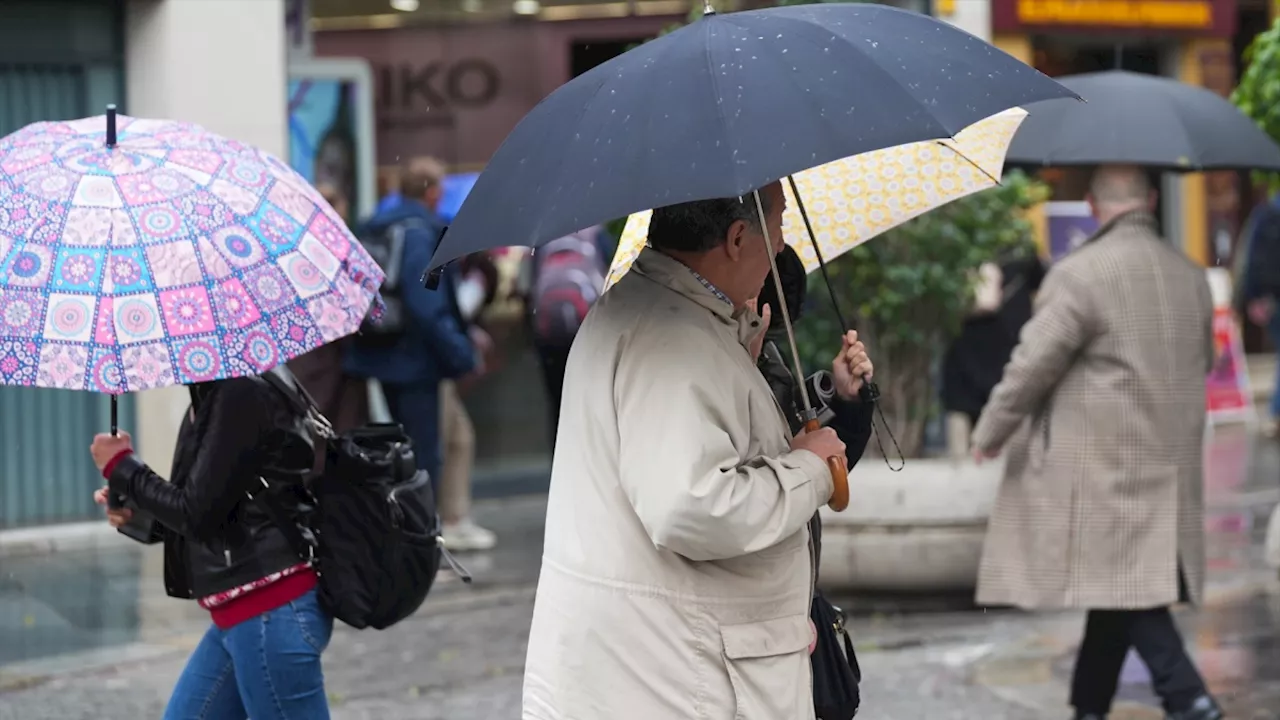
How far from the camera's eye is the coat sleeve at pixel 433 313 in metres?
8.92

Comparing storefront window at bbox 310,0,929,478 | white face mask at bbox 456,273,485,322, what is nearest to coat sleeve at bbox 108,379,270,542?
white face mask at bbox 456,273,485,322

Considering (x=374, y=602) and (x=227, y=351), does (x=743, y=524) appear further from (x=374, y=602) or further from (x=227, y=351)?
(x=374, y=602)

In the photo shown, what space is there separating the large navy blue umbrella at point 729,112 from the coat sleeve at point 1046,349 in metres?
2.61

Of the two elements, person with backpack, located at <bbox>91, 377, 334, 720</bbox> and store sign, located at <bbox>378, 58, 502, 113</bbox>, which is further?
store sign, located at <bbox>378, 58, 502, 113</bbox>

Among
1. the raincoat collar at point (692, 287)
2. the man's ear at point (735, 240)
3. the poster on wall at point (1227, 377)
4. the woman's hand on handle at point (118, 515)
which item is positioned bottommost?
the poster on wall at point (1227, 377)

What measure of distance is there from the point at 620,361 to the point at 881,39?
2.27 feet

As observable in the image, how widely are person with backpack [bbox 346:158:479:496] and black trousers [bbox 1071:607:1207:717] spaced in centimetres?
387

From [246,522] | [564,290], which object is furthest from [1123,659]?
[564,290]

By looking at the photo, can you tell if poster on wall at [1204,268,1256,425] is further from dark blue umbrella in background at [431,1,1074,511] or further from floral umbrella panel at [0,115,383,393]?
dark blue umbrella in background at [431,1,1074,511]

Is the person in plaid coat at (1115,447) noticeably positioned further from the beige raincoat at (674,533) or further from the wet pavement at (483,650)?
the beige raincoat at (674,533)

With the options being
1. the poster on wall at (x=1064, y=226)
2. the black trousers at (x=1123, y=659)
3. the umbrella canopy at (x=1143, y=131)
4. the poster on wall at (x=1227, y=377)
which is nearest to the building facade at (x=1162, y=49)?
the poster on wall at (x=1064, y=226)

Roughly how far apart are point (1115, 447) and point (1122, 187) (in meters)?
0.85

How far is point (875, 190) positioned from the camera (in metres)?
4.21

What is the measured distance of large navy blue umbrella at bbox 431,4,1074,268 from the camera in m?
2.86
